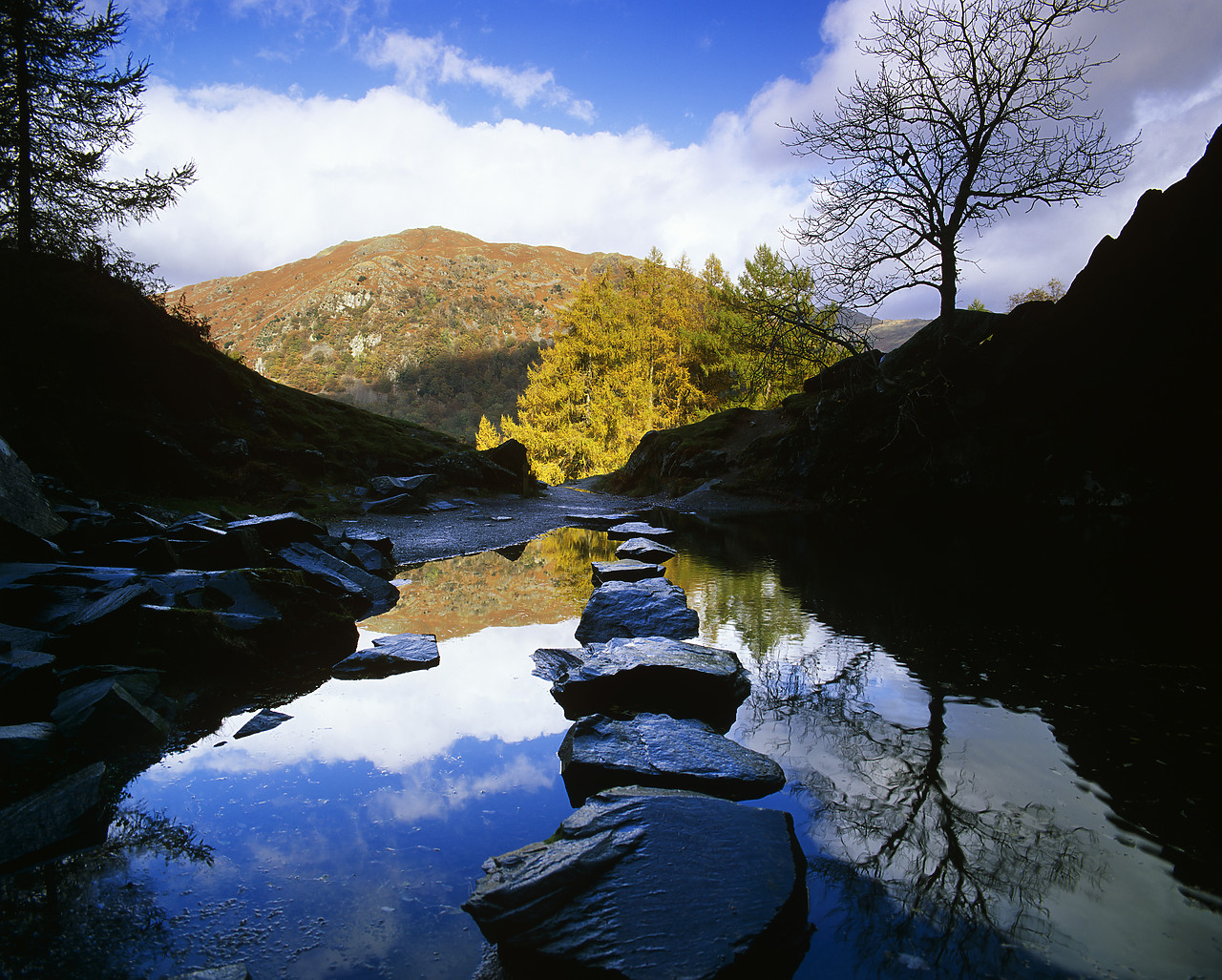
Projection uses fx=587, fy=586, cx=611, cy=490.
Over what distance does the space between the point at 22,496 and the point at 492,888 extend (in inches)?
209

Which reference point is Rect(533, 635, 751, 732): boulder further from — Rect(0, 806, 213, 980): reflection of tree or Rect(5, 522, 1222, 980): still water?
Rect(0, 806, 213, 980): reflection of tree

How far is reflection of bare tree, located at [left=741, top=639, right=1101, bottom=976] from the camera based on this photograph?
1.73m

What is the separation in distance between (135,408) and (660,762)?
1121 cm

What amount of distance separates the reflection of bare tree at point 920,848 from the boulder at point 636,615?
1.64 metres

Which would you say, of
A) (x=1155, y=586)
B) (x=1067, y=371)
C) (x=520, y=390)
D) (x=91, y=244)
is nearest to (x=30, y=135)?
(x=91, y=244)

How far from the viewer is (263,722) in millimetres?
3271

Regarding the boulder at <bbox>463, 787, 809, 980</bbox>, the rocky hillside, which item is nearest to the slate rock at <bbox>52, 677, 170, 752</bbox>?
the boulder at <bbox>463, 787, 809, 980</bbox>

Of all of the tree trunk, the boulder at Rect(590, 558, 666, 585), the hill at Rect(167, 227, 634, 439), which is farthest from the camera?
the hill at Rect(167, 227, 634, 439)

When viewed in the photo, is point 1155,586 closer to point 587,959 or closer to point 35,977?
point 587,959

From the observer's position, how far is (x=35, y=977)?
1567 millimetres

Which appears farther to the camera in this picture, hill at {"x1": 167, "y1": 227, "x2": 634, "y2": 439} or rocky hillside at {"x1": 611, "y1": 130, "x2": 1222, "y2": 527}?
hill at {"x1": 167, "y1": 227, "x2": 634, "y2": 439}

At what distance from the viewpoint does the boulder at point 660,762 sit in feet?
8.54

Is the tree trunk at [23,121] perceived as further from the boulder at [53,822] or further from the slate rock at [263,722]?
the boulder at [53,822]

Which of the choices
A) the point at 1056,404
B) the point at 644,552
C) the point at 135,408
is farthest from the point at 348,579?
the point at 1056,404
